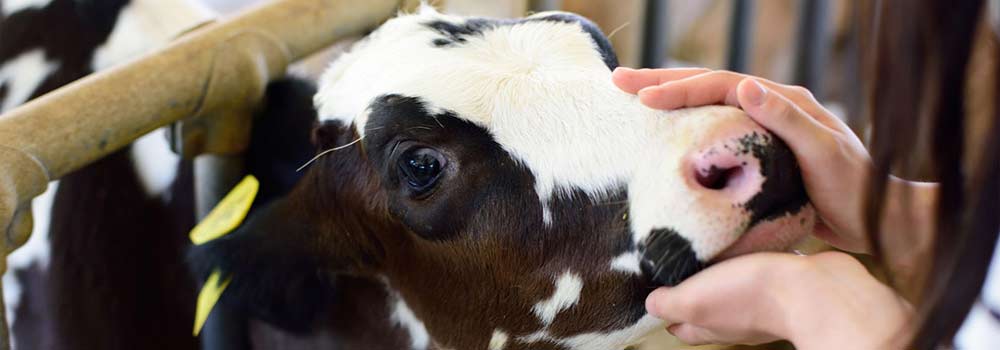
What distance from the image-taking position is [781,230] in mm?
832

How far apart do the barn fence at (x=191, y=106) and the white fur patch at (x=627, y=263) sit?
1.56ft

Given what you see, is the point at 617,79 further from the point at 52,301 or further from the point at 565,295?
the point at 52,301

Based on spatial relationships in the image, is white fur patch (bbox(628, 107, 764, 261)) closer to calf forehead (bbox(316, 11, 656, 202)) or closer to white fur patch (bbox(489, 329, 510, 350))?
calf forehead (bbox(316, 11, 656, 202))

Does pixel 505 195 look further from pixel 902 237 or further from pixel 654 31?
pixel 654 31

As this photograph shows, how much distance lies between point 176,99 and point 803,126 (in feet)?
2.00

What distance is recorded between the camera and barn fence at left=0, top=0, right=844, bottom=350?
877 mm

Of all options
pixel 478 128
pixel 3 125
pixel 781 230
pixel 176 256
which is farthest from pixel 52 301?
pixel 781 230

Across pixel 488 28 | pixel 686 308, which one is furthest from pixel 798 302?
pixel 488 28

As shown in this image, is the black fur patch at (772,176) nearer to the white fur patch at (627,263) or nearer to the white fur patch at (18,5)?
the white fur patch at (627,263)

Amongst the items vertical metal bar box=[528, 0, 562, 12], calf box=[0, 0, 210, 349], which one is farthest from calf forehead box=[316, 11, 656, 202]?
vertical metal bar box=[528, 0, 562, 12]

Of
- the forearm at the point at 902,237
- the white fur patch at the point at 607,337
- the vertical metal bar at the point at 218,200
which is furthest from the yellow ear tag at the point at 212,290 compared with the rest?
the forearm at the point at 902,237

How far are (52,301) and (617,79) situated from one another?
886 millimetres

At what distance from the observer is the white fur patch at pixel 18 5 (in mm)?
1529

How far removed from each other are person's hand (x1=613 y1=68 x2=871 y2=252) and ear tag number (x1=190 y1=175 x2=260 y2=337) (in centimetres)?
49
